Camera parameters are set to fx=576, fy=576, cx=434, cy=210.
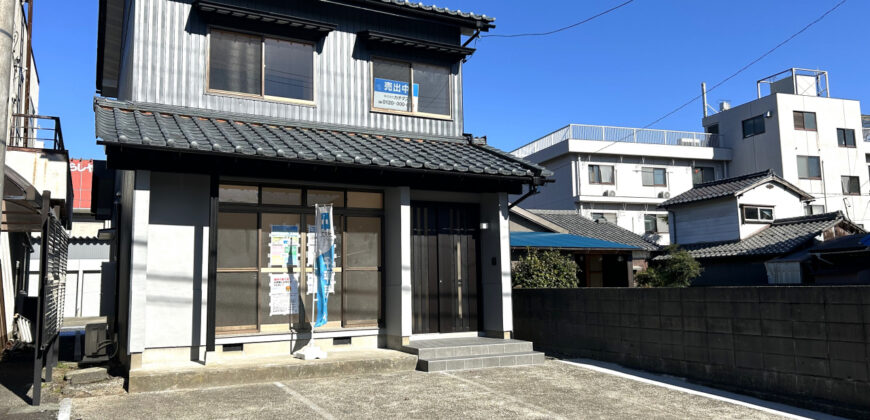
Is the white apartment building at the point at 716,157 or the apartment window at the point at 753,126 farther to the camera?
the apartment window at the point at 753,126

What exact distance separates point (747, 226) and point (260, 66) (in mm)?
24191

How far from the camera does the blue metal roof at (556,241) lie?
17359mm

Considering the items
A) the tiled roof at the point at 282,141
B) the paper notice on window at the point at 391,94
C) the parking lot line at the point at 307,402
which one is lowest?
the parking lot line at the point at 307,402

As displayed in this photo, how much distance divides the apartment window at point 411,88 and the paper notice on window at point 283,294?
383 centimetres

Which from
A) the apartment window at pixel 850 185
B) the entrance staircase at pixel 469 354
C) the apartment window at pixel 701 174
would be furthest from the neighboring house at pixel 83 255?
the apartment window at pixel 850 185

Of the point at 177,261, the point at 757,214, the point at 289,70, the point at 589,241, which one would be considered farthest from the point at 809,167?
the point at 177,261

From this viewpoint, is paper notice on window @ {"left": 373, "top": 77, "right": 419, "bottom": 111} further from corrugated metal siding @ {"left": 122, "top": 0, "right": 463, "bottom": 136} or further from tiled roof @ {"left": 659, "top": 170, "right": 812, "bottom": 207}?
tiled roof @ {"left": 659, "top": 170, "right": 812, "bottom": 207}

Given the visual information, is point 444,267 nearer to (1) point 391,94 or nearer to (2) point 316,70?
(1) point 391,94

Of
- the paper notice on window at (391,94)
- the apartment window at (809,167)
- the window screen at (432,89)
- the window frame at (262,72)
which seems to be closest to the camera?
the window frame at (262,72)

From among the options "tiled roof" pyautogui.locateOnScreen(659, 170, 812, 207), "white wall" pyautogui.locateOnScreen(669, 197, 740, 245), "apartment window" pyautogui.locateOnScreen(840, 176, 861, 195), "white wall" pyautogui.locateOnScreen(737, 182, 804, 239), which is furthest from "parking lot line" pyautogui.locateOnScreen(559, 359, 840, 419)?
"apartment window" pyautogui.locateOnScreen(840, 176, 861, 195)

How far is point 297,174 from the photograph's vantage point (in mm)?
9406

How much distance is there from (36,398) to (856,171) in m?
43.5

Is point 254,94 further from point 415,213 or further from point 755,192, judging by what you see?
point 755,192

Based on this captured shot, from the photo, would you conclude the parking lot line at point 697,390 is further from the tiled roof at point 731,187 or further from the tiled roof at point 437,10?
the tiled roof at point 731,187
